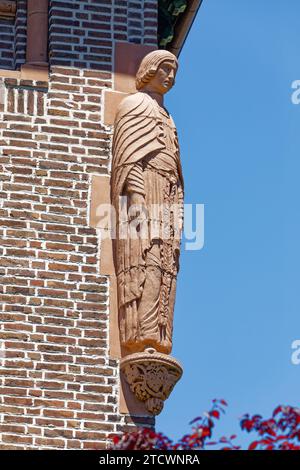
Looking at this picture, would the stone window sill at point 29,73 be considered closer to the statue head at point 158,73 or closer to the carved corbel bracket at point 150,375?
the statue head at point 158,73

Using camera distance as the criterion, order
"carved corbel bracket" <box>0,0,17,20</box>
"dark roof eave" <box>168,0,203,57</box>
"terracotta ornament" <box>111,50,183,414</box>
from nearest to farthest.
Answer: "terracotta ornament" <box>111,50,183,414</box> < "carved corbel bracket" <box>0,0,17,20</box> < "dark roof eave" <box>168,0,203,57</box>

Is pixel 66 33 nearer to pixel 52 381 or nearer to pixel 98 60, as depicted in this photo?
pixel 98 60

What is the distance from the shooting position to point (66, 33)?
2577cm

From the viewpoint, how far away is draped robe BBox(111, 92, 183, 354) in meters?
24.5

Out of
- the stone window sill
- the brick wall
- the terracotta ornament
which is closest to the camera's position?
the brick wall

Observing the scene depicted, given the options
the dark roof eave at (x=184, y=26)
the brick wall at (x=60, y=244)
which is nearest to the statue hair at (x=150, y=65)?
the brick wall at (x=60, y=244)

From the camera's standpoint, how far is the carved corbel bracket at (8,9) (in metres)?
26.0

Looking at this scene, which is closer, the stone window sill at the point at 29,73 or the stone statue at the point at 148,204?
the stone statue at the point at 148,204

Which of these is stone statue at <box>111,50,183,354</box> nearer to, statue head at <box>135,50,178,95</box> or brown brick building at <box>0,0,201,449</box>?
statue head at <box>135,50,178,95</box>

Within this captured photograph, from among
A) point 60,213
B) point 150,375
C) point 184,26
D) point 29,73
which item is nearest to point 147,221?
point 60,213

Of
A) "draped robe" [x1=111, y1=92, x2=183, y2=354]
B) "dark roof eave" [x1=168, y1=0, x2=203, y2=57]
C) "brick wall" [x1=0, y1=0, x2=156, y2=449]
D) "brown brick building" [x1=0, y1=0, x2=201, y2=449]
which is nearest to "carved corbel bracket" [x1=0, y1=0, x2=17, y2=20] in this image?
"brown brick building" [x1=0, y1=0, x2=201, y2=449]

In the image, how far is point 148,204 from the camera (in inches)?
980

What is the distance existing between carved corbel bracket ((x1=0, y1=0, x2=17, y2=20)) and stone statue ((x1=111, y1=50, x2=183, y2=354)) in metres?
1.33
